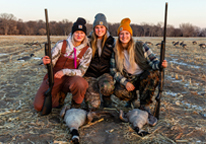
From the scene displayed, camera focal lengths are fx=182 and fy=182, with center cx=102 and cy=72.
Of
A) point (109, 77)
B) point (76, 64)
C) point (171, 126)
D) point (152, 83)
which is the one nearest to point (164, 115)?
point (171, 126)

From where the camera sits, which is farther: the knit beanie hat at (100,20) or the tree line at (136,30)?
the tree line at (136,30)

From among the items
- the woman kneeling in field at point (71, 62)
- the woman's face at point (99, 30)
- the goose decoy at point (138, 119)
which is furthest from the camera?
the woman's face at point (99, 30)

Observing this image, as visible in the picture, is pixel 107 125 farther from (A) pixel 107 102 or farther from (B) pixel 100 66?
(B) pixel 100 66

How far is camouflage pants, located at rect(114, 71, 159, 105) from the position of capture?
127 inches

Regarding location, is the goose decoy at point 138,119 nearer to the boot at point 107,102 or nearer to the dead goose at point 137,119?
the dead goose at point 137,119

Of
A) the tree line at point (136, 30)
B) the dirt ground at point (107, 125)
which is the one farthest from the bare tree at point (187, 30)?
the dirt ground at point (107, 125)

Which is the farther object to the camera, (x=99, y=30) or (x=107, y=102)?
(x=107, y=102)

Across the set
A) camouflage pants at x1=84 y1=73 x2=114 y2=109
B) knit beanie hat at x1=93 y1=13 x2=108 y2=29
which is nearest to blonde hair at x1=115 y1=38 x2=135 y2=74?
camouflage pants at x1=84 y1=73 x2=114 y2=109

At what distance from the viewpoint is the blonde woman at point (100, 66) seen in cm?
334

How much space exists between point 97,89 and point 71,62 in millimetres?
704

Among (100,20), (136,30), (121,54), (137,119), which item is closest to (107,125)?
(137,119)

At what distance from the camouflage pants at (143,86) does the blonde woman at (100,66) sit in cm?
18

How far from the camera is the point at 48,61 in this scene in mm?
2980

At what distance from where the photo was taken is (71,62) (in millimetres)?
3385
